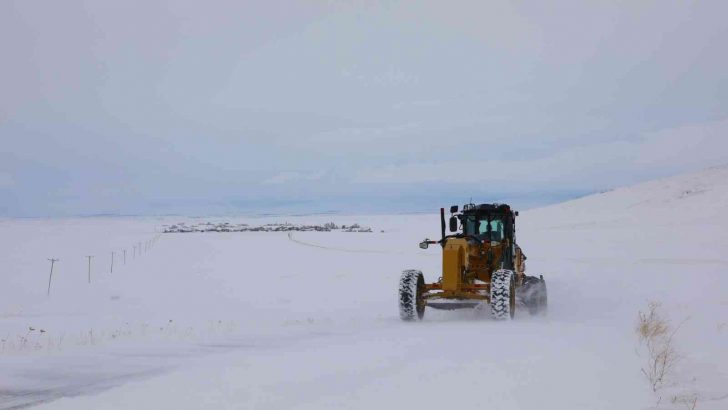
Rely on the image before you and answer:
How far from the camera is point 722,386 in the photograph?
Answer: 23.5 ft

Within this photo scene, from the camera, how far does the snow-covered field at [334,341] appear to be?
650 cm

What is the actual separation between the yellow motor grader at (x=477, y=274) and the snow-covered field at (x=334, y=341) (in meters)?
0.48

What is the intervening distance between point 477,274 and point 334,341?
5400 mm

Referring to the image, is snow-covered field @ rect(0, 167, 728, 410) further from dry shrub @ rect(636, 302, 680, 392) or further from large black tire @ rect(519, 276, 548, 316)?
large black tire @ rect(519, 276, 548, 316)

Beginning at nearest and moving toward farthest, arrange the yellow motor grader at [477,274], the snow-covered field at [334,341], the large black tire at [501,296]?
the snow-covered field at [334,341] < the large black tire at [501,296] < the yellow motor grader at [477,274]

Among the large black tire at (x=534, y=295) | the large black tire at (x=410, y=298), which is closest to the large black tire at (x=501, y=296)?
the large black tire at (x=410, y=298)

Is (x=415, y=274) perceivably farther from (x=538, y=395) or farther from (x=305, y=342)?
(x=538, y=395)

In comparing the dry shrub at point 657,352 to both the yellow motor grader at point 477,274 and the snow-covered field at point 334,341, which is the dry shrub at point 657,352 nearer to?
the snow-covered field at point 334,341

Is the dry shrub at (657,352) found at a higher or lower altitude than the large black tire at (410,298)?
lower

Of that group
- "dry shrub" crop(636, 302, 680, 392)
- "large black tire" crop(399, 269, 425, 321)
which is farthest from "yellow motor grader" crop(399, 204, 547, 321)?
"dry shrub" crop(636, 302, 680, 392)

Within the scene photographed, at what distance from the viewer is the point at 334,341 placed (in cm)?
1015

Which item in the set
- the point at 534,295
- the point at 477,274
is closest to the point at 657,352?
the point at 477,274

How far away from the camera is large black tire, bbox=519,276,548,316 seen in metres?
15.4

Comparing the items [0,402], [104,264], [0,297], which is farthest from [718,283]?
[104,264]
